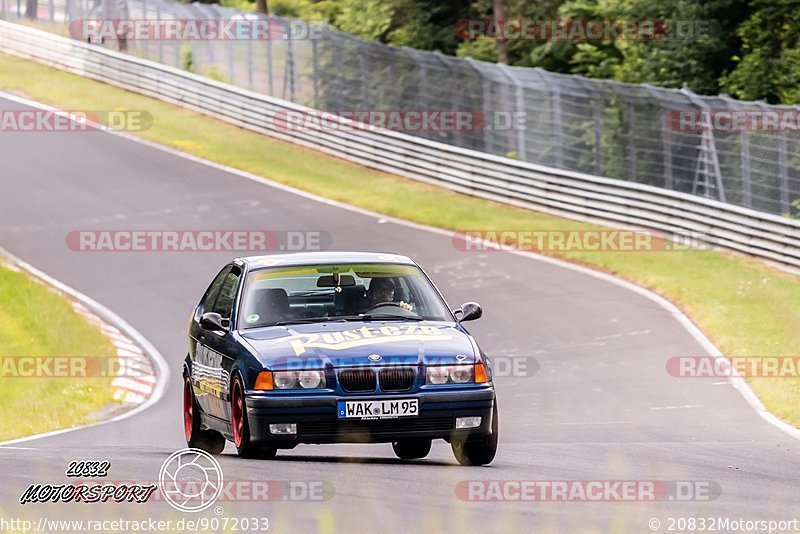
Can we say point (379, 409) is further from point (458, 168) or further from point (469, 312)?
point (458, 168)

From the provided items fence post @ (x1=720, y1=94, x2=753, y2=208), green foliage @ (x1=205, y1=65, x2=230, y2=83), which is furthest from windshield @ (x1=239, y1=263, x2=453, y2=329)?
green foliage @ (x1=205, y1=65, x2=230, y2=83)

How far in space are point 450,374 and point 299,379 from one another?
3.25 ft

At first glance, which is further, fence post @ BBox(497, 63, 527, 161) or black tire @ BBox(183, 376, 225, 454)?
fence post @ BBox(497, 63, 527, 161)

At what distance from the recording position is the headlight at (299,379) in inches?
369

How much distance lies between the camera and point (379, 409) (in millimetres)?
9359

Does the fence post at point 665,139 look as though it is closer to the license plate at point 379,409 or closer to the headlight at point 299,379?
the license plate at point 379,409

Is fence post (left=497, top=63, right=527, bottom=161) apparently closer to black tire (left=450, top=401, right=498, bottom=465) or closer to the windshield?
the windshield

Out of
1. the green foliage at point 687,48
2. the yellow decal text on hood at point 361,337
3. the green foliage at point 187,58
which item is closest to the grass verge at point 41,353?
the yellow decal text on hood at point 361,337

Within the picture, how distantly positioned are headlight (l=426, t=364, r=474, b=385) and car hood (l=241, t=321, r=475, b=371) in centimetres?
4

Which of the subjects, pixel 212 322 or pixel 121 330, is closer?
pixel 212 322

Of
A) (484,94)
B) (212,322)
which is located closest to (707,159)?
(484,94)

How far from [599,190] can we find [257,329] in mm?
19044

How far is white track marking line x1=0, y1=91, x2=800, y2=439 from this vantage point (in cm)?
1516

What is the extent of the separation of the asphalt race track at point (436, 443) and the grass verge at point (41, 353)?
89 centimetres
